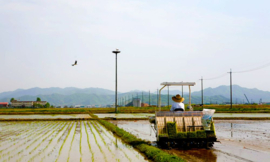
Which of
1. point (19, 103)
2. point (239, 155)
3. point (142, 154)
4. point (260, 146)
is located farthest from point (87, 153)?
point (19, 103)

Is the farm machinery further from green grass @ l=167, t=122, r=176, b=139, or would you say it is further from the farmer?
the farmer

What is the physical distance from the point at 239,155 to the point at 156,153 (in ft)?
11.8

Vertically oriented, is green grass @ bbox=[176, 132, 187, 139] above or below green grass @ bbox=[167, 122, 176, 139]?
below

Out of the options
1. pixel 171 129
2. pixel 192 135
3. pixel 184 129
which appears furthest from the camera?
pixel 184 129

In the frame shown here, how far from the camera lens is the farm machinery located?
14.5 metres

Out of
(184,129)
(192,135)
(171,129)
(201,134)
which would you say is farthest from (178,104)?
(201,134)

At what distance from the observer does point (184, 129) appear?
15.2 m

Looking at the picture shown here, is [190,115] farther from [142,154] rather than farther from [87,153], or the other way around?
[87,153]

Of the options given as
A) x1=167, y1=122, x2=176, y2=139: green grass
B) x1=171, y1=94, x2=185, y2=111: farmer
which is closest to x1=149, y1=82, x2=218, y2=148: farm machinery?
x1=167, y1=122, x2=176, y2=139: green grass

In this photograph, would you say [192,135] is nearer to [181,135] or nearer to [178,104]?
[181,135]

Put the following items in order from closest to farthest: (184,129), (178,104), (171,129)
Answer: (171,129) → (184,129) → (178,104)

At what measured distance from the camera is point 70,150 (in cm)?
1452

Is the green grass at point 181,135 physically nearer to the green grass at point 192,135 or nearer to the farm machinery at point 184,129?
the farm machinery at point 184,129

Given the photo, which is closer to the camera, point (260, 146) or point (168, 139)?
point (168, 139)
